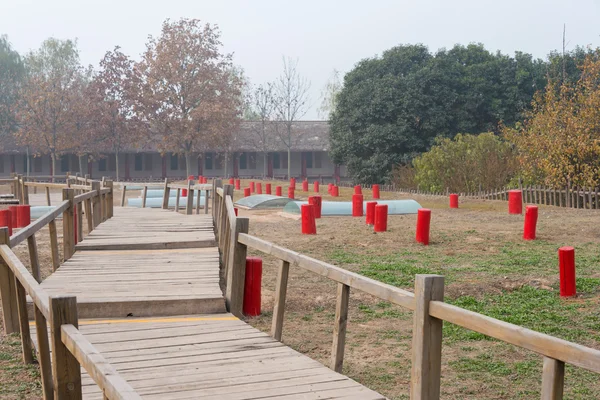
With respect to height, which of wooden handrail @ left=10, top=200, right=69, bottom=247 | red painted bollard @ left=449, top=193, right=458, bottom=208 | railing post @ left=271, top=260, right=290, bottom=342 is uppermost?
wooden handrail @ left=10, top=200, right=69, bottom=247

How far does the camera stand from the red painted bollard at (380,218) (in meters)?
17.5

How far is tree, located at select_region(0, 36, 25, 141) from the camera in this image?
198ft

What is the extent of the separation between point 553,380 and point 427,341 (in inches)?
44.2

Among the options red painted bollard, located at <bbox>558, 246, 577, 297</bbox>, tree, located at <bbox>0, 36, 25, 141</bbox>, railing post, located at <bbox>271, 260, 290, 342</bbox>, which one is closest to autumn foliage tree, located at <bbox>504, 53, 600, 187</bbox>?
red painted bollard, located at <bbox>558, 246, 577, 297</bbox>

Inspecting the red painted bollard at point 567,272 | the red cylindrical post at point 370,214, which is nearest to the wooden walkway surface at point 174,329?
the red painted bollard at point 567,272

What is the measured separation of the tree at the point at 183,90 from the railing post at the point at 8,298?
148 feet

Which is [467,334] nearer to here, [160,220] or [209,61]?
[160,220]

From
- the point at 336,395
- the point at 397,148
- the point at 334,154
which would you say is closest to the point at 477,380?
the point at 336,395

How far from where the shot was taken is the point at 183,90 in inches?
2162

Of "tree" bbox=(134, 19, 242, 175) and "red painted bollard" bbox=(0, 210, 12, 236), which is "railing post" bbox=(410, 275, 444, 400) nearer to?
"red painted bollard" bbox=(0, 210, 12, 236)

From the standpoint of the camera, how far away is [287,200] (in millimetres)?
28359

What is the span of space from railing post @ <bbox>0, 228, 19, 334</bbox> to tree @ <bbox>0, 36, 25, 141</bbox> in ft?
177

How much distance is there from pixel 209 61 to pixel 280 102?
916 centimetres

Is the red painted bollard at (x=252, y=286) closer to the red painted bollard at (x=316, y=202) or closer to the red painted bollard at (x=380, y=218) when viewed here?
the red painted bollard at (x=380, y=218)
